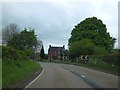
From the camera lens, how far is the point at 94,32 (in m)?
92.3

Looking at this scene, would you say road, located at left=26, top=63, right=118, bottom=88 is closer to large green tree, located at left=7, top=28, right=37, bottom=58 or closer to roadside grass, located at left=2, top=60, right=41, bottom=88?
roadside grass, located at left=2, top=60, right=41, bottom=88

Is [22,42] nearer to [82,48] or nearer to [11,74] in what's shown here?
[82,48]

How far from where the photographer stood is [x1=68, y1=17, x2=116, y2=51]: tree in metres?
90.9

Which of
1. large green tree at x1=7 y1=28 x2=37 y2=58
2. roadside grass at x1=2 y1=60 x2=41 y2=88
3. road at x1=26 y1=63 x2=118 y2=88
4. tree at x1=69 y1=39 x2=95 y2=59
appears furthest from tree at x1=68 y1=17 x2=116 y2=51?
roadside grass at x1=2 y1=60 x2=41 y2=88

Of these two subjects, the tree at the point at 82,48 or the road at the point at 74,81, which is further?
the tree at the point at 82,48

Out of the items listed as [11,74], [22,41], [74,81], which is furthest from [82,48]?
[11,74]

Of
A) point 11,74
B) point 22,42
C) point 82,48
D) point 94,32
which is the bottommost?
point 11,74

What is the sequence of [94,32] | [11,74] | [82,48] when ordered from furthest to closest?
[94,32]
[82,48]
[11,74]

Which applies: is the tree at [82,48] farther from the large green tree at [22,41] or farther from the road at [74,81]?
the road at [74,81]

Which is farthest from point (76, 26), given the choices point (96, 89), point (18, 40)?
point (96, 89)

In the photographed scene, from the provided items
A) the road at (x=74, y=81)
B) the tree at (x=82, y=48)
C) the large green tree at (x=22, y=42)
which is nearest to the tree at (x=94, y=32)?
the tree at (x=82, y=48)

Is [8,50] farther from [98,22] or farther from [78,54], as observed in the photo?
[98,22]

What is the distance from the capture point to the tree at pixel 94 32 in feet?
298

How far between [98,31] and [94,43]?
6883 mm
